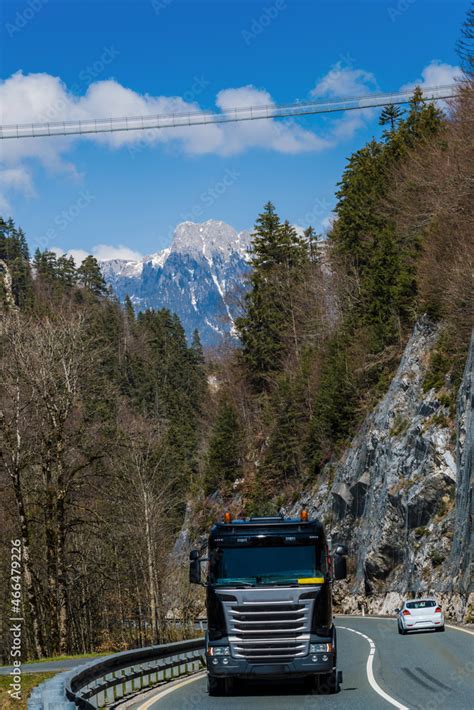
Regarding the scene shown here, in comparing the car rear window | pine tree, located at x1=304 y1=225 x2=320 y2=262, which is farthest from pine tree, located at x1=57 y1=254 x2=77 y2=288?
the car rear window

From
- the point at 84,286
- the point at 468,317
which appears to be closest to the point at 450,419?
the point at 468,317

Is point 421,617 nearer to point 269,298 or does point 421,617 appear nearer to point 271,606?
point 271,606

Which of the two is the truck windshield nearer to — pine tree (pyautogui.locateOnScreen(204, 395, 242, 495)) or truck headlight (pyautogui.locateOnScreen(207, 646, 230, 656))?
truck headlight (pyautogui.locateOnScreen(207, 646, 230, 656))

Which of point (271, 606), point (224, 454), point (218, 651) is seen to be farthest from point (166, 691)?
point (224, 454)

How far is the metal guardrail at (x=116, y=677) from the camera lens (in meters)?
9.05

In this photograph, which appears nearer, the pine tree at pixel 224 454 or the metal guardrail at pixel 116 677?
the metal guardrail at pixel 116 677

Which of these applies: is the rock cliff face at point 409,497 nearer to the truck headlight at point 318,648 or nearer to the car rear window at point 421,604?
the car rear window at point 421,604

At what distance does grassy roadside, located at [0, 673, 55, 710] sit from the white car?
53.4 feet

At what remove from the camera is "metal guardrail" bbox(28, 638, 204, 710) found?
9049mm

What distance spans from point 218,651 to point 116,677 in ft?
7.34

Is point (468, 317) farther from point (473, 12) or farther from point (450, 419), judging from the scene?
point (473, 12)

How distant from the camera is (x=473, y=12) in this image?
126ft

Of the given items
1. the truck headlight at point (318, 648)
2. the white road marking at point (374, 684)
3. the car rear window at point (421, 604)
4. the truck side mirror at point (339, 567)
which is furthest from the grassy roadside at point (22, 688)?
the car rear window at point (421, 604)

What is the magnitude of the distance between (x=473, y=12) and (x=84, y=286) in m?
116
